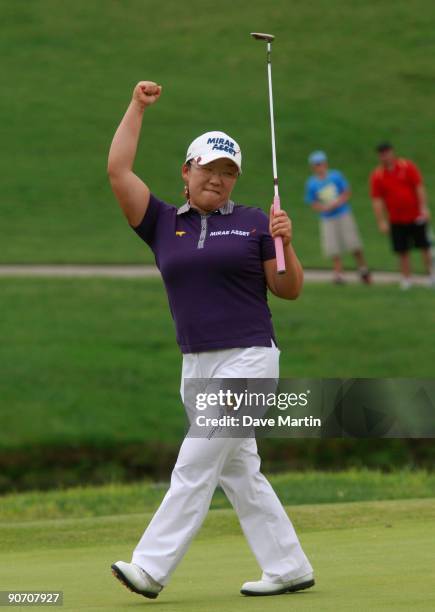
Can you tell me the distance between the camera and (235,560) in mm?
8250

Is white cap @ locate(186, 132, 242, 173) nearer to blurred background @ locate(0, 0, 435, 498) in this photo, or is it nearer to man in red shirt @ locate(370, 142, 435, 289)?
blurred background @ locate(0, 0, 435, 498)

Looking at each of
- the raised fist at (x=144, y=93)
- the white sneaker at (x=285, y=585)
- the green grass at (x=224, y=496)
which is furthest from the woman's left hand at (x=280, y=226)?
the green grass at (x=224, y=496)

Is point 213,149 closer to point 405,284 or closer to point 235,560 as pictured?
point 235,560

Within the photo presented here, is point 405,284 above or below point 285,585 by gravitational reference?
below

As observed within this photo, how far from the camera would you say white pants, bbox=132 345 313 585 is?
6.50 m

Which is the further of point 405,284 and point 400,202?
point 405,284

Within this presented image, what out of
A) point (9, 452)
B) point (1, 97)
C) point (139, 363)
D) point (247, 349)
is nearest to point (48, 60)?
point (1, 97)

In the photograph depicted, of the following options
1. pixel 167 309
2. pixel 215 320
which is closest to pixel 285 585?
pixel 215 320

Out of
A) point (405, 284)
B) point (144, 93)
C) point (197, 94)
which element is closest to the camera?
point (144, 93)

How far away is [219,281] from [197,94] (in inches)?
1519

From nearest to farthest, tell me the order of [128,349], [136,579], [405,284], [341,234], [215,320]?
[136,579] < [215,320] < [128,349] < [341,234] < [405,284]

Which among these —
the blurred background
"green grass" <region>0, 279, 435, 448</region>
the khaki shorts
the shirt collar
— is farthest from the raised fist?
the khaki shorts

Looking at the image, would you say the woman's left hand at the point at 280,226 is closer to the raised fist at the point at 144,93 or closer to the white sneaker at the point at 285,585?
the raised fist at the point at 144,93

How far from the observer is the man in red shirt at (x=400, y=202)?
21.7 metres
